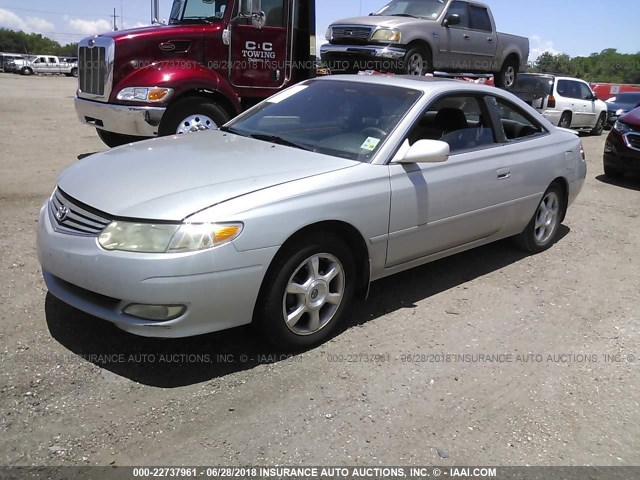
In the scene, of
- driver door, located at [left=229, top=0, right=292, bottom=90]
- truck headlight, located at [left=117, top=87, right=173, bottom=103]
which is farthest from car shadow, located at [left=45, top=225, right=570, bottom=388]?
driver door, located at [left=229, top=0, right=292, bottom=90]

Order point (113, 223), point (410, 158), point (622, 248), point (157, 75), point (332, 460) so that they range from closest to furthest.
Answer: point (332, 460), point (113, 223), point (410, 158), point (622, 248), point (157, 75)

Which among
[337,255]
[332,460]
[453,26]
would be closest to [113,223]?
[337,255]

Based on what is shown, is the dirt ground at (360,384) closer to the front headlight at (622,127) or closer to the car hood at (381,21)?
the front headlight at (622,127)

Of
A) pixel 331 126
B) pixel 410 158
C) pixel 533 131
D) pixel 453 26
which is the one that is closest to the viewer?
pixel 410 158

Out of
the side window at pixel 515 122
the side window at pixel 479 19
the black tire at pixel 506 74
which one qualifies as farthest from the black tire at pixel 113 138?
the black tire at pixel 506 74

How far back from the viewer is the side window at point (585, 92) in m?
15.8

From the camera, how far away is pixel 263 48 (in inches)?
336

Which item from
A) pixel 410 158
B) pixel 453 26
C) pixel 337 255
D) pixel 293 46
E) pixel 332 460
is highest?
pixel 453 26

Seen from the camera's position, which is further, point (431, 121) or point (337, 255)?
point (431, 121)

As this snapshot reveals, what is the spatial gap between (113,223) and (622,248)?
521 cm

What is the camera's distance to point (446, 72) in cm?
1129

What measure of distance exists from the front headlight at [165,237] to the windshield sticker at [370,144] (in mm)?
1285

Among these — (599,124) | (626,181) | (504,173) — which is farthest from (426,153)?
(599,124)

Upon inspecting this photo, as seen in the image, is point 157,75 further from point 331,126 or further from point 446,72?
point 446,72
